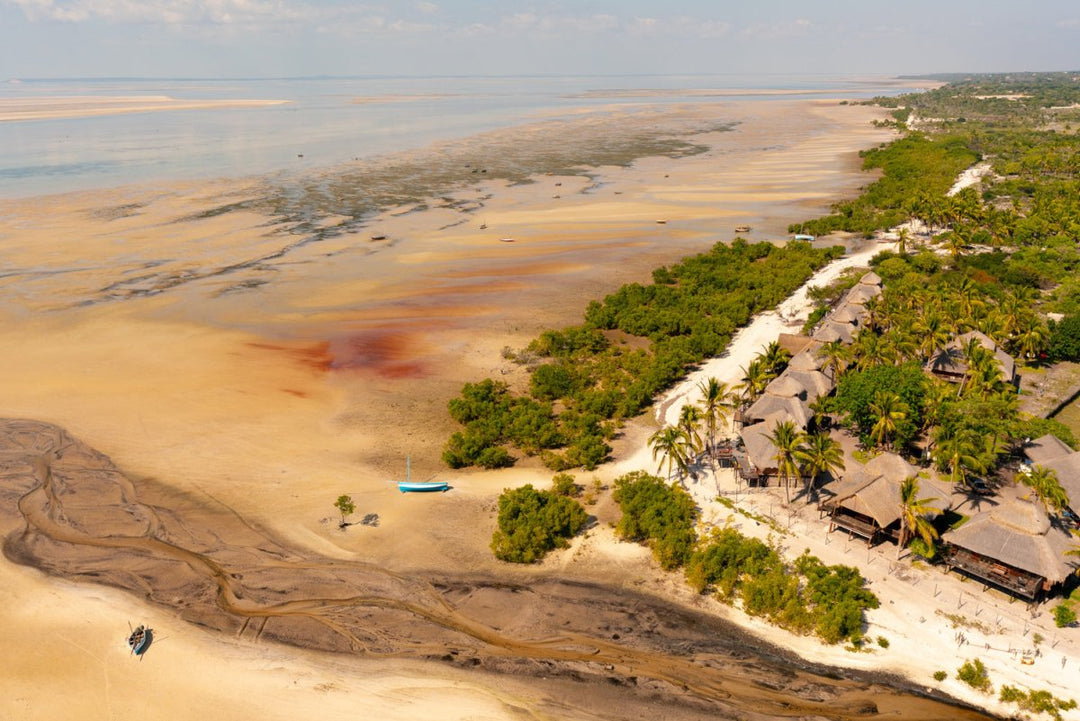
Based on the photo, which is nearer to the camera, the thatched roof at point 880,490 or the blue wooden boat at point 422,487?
the thatched roof at point 880,490

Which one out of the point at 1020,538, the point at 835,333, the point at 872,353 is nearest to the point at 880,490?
the point at 1020,538

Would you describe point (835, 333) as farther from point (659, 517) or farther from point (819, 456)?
point (659, 517)

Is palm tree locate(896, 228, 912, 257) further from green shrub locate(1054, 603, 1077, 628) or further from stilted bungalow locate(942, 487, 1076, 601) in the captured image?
green shrub locate(1054, 603, 1077, 628)

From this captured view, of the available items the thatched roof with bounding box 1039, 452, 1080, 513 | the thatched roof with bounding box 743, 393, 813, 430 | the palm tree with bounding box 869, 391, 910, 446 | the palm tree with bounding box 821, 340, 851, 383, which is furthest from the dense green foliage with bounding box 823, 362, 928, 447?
the thatched roof with bounding box 1039, 452, 1080, 513

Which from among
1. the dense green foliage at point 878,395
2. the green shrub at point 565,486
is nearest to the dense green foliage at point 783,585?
the green shrub at point 565,486

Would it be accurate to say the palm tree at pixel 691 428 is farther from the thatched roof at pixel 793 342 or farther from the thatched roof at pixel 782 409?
the thatched roof at pixel 793 342

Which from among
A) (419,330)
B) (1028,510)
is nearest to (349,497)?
(419,330)
